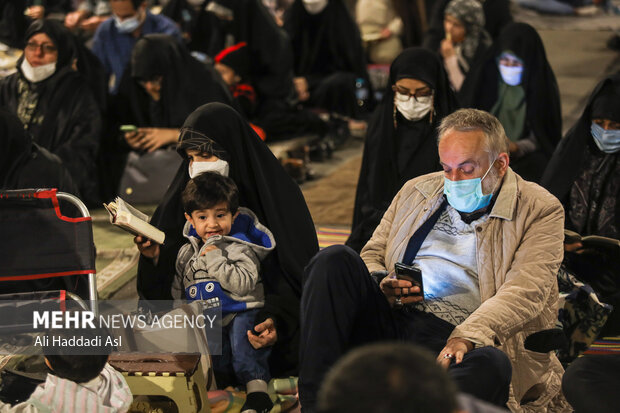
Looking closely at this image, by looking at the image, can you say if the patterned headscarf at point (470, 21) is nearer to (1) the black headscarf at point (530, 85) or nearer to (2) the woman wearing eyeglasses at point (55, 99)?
(1) the black headscarf at point (530, 85)

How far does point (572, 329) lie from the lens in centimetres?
381

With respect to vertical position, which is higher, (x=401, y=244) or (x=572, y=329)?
(x=401, y=244)

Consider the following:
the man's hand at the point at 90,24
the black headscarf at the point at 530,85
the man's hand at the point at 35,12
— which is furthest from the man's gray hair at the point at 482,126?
the man's hand at the point at 35,12

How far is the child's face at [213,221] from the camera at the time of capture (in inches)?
142

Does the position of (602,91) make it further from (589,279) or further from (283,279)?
(283,279)

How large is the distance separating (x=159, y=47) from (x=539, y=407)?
3815 mm

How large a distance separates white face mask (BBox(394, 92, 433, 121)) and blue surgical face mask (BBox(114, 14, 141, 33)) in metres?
3.34

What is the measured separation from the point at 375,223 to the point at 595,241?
3.82ft

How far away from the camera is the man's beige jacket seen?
305 centimetres

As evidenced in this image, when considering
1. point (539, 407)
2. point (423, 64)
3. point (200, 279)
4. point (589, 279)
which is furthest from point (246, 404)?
point (423, 64)

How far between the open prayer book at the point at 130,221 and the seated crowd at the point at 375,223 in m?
0.08

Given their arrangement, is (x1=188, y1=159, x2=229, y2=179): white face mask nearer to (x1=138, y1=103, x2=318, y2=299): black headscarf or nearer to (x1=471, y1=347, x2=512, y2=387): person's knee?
(x1=138, y1=103, x2=318, y2=299): black headscarf

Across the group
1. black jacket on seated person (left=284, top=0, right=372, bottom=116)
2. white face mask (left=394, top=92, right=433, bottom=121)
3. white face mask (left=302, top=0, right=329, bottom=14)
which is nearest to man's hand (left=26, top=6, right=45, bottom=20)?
black jacket on seated person (left=284, top=0, right=372, bottom=116)

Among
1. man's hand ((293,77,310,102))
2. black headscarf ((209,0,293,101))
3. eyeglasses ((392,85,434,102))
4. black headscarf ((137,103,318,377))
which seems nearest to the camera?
black headscarf ((137,103,318,377))
